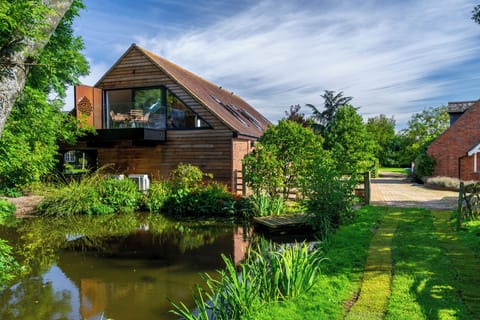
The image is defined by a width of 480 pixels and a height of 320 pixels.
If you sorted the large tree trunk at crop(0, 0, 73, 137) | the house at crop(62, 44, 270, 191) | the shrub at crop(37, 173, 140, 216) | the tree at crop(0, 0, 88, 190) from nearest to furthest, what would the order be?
the large tree trunk at crop(0, 0, 73, 137)
the tree at crop(0, 0, 88, 190)
the shrub at crop(37, 173, 140, 216)
the house at crop(62, 44, 270, 191)

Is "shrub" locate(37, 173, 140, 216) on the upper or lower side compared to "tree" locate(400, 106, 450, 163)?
lower

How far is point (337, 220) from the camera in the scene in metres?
→ 8.93

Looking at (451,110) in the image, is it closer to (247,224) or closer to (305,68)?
(305,68)

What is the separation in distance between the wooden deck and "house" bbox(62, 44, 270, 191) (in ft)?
15.2

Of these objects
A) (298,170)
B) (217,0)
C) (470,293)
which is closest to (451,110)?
(298,170)

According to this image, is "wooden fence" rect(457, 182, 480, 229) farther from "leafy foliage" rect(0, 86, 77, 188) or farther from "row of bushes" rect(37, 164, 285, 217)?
"leafy foliage" rect(0, 86, 77, 188)

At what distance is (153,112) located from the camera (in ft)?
50.5

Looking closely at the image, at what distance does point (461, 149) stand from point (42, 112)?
2047cm

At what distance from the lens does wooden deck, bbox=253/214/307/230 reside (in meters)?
9.33

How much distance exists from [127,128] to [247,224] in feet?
22.8

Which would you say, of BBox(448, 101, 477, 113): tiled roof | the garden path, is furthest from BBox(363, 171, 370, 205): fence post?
BBox(448, 101, 477, 113): tiled roof

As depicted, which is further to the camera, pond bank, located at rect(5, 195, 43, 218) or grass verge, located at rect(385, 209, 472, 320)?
pond bank, located at rect(5, 195, 43, 218)

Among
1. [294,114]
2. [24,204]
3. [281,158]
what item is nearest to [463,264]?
[281,158]

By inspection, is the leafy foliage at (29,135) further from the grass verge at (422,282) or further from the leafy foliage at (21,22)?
the grass verge at (422,282)
